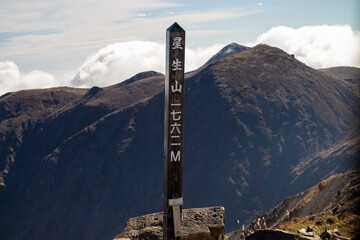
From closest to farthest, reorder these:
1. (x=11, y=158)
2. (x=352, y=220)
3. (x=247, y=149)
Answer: (x=352, y=220), (x=247, y=149), (x=11, y=158)

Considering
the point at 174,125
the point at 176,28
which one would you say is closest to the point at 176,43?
the point at 176,28

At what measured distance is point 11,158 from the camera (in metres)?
118

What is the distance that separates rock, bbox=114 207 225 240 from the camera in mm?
10258

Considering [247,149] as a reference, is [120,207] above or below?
below

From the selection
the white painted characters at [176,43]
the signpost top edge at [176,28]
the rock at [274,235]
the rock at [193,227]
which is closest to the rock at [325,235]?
the rock at [274,235]

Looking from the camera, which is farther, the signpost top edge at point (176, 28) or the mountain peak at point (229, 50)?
the mountain peak at point (229, 50)

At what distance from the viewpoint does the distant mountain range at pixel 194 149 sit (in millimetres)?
82375

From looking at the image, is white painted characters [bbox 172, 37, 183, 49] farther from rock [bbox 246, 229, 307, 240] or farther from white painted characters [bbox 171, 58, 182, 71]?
rock [bbox 246, 229, 307, 240]

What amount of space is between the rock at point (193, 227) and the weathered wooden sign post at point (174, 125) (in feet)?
7.77

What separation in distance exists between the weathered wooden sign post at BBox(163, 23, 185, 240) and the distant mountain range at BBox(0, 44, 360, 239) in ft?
218

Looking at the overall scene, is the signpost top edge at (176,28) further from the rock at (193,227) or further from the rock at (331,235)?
the rock at (331,235)

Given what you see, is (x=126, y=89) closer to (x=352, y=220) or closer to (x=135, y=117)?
(x=135, y=117)

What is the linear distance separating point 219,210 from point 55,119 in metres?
121

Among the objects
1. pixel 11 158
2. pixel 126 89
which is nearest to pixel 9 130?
pixel 11 158
